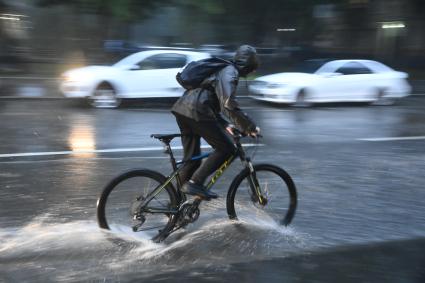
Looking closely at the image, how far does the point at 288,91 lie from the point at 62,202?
978cm

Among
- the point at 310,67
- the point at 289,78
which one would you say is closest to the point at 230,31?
the point at 310,67

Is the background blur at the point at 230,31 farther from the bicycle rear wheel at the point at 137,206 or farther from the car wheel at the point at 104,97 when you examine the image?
the bicycle rear wheel at the point at 137,206

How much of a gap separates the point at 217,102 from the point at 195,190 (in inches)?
30.0

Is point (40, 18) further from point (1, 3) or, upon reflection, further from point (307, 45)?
point (307, 45)

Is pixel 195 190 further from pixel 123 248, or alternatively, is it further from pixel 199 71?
pixel 199 71

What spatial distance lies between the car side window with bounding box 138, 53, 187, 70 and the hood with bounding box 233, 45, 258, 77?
32.9 ft

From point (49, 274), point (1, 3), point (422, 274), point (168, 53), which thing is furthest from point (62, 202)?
point (1, 3)

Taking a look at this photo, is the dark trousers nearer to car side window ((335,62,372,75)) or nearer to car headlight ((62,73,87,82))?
car headlight ((62,73,87,82))

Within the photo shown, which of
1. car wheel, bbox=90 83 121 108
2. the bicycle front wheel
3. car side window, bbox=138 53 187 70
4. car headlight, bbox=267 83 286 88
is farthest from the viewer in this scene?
car headlight, bbox=267 83 286 88

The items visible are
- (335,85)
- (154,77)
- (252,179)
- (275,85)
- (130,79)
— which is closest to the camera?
(252,179)

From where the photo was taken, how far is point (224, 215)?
549 cm

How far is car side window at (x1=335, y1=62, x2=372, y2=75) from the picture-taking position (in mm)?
15794

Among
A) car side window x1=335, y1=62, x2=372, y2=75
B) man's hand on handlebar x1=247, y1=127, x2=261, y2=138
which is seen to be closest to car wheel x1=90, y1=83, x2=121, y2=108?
car side window x1=335, y1=62, x2=372, y2=75

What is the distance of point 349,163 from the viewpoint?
318 inches
